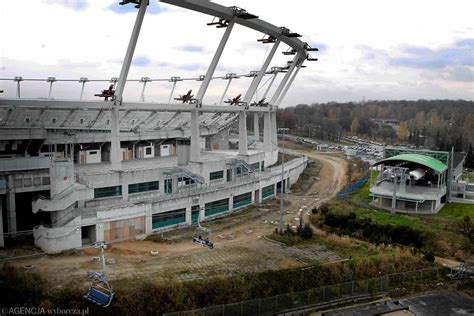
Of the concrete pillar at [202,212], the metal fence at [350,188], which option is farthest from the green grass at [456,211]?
the concrete pillar at [202,212]

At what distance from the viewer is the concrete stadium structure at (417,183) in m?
31.7

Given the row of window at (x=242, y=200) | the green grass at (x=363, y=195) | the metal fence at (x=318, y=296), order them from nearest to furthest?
1. the metal fence at (x=318, y=296)
2. the row of window at (x=242, y=200)
3. the green grass at (x=363, y=195)

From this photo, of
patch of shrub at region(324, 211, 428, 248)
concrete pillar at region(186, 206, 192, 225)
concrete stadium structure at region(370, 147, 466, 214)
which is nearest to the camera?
patch of shrub at region(324, 211, 428, 248)

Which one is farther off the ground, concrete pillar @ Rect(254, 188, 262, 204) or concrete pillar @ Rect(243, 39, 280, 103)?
concrete pillar @ Rect(243, 39, 280, 103)

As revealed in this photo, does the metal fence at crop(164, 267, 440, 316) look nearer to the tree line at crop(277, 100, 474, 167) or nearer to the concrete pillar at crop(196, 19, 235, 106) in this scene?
the concrete pillar at crop(196, 19, 235, 106)

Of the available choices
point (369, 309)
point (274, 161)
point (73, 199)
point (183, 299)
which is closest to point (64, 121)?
point (73, 199)

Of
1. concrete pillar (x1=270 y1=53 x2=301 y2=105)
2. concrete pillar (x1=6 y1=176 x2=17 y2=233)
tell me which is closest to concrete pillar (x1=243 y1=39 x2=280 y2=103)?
concrete pillar (x1=270 y1=53 x2=301 y2=105)

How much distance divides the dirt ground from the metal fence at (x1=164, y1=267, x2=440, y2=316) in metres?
2.56

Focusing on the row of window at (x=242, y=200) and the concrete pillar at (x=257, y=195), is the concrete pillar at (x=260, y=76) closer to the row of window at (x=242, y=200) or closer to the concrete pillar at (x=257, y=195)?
the concrete pillar at (x=257, y=195)

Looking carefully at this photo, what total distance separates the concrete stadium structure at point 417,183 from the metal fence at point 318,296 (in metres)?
10.4

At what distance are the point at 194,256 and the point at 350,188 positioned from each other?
21.9 m

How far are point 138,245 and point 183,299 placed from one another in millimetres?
7072

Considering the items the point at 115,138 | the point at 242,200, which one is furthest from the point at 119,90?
the point at 242,200

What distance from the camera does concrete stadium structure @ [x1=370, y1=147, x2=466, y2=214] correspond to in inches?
1250
